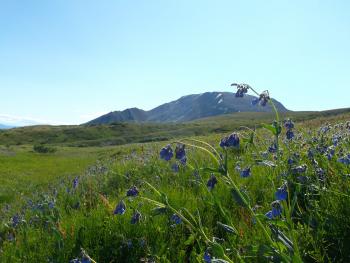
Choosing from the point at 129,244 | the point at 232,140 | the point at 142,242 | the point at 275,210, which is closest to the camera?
the point at 275,210

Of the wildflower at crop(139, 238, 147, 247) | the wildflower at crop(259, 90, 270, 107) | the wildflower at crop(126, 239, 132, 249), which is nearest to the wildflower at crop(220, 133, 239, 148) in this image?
the wildflower at crop(259, 90, 270, 107)

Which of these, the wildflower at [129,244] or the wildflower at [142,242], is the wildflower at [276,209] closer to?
the wildflower at [142,242]

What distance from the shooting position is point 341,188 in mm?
3900

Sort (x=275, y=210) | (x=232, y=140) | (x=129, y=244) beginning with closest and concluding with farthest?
(x=275, y=210) < (x=232, y=140) < (x=129, y=244)

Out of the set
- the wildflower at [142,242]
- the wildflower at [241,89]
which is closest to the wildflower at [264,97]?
the wildflower at [241,89]

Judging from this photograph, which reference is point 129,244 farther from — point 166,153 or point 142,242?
point 166,153

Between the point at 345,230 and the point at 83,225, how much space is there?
3290 millimetres

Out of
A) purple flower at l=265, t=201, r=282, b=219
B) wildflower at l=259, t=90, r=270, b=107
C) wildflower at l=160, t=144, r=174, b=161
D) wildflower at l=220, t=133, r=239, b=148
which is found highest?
wildflower at l=259, t=90, r=270, b=107

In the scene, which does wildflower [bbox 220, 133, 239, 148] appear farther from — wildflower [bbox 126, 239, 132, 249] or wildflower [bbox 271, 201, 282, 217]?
wildflower [bbox 126, 239, 132, 249]

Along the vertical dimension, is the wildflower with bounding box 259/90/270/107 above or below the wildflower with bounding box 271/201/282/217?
above

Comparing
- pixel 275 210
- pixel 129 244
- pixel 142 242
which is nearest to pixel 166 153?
pixel 275 210

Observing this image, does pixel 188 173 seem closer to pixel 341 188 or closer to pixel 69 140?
pixel 341 188

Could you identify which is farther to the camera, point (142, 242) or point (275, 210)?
point (142, 242)

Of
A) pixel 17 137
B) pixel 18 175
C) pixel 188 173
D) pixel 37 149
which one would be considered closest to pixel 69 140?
pixel 17 137
